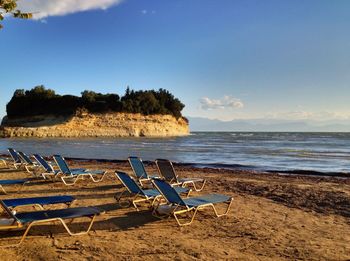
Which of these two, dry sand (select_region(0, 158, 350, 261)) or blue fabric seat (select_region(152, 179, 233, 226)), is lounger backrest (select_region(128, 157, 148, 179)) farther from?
blue fabric seat (select_region(152, 179, 233, 226))

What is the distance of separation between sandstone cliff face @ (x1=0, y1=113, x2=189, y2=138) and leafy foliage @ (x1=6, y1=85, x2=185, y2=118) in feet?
4.44

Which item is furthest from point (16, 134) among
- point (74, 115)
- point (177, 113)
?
point (177, 113)

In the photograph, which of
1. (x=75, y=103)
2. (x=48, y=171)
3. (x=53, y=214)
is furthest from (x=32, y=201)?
(x=75, y=103)

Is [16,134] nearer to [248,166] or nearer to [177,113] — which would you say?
[177,113]

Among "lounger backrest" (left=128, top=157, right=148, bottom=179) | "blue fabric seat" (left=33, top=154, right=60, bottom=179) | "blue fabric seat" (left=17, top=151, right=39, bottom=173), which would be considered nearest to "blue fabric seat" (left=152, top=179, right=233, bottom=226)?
"lounger backrest" (left=128, top=157, right=148, bottom=179)

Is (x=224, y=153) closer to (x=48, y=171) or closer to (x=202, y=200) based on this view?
(x=48, y=171)

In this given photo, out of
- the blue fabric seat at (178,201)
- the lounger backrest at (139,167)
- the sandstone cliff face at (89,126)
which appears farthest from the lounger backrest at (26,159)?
the sandstone cliff face at (89,126)

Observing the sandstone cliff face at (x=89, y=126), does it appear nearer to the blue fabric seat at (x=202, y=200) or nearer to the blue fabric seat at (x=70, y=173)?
the blue fabric seat at (x=70, y=173)

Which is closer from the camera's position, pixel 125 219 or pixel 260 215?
pixel 125 219

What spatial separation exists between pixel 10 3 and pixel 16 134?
2221 inches

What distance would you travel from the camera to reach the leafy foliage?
224 ft

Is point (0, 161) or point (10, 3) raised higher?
point (10, 3)

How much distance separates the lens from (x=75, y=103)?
2682 inches

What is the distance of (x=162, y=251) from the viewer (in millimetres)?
4473
